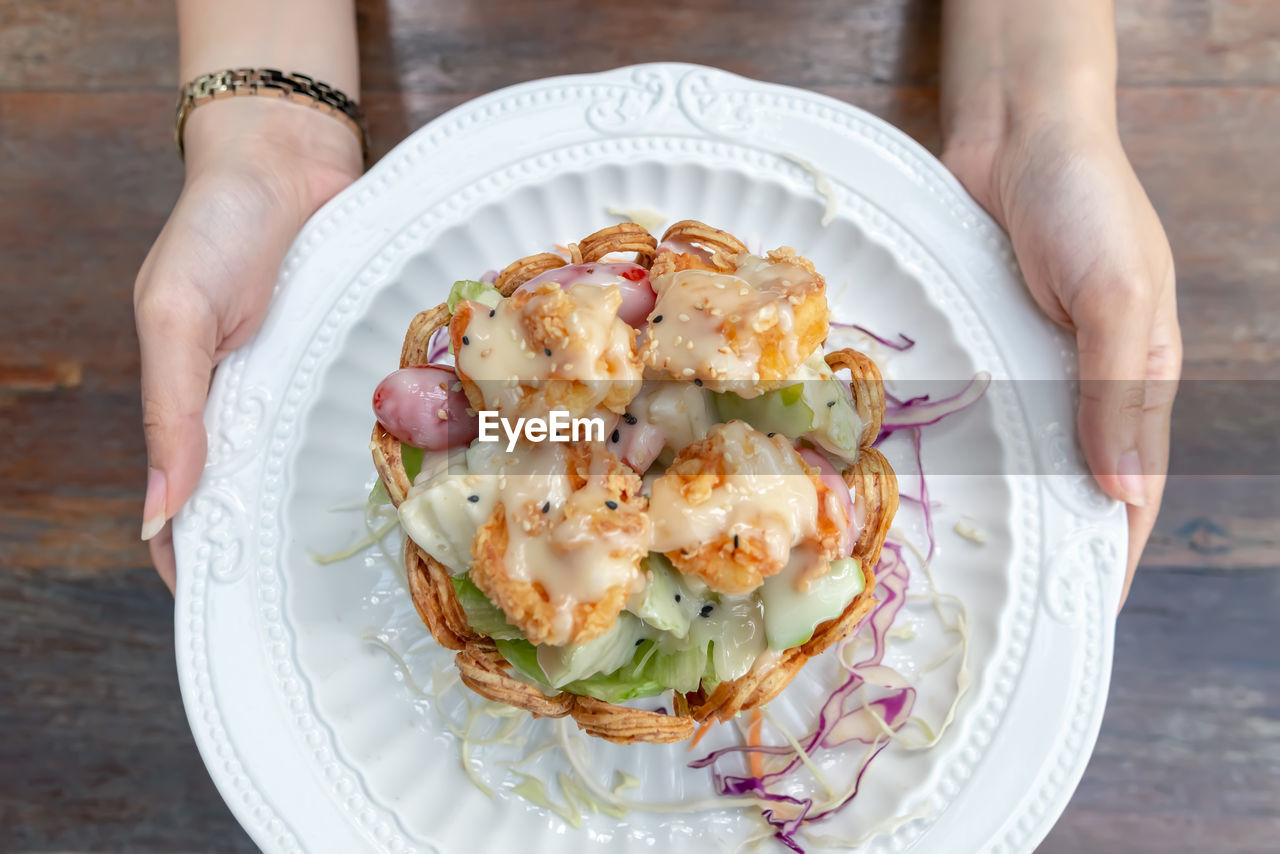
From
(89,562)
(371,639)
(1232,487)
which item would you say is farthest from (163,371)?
(1232,487)

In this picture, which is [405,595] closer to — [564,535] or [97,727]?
[564,535]

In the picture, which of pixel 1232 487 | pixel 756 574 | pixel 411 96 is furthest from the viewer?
→ pixel 411 96

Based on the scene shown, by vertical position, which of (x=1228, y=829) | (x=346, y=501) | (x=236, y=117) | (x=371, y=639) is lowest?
(x=1228, y=829)

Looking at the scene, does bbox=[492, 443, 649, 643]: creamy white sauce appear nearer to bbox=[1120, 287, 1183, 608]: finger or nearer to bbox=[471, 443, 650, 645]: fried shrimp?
bbox=[471, 443, 650, 645]: fried shrimp

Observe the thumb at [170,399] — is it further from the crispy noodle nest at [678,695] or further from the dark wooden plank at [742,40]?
the dark wooden plank at [742,40]

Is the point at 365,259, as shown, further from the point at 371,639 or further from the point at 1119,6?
the point at 1119,6

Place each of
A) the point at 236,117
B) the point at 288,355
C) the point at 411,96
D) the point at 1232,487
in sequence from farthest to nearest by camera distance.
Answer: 1. the point at 411,96
2. the point at 1232,487
3. the point at 236,117
4. the point at 288,355

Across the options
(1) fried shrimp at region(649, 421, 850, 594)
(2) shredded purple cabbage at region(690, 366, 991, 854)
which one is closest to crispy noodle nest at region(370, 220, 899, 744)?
(1) fried shrimp at region(649, 421, 850, 594)
